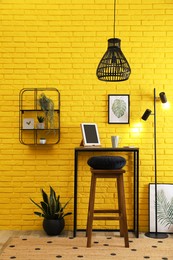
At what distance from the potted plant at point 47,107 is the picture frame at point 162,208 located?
156 cm

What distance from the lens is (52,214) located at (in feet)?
15.5

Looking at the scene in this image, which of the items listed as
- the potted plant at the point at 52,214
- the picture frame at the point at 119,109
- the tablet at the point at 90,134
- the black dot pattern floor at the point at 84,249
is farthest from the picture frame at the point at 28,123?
the black dot pattern floor at the point at 84,249

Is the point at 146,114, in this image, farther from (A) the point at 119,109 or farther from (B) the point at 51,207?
(B) the point at 51,207

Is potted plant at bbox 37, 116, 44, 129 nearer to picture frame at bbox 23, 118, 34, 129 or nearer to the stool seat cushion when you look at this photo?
picture frame at bbox 23, 118, 34, 129

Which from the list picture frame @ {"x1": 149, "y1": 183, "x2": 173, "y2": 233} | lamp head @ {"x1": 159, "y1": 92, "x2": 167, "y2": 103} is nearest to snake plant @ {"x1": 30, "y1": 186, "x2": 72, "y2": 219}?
picture frame @ {"x1": 149, "y1": 183, "x2": 173, "y2": 233}

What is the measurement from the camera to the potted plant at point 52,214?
466 cm

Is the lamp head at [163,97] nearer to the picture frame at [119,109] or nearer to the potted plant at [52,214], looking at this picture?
the picture frame at [119,109]

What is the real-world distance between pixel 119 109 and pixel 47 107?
959 mm

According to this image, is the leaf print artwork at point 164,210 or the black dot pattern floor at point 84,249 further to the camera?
the leaf print artwork at point 164,210

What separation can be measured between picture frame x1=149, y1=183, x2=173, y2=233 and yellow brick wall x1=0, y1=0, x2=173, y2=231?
15cm

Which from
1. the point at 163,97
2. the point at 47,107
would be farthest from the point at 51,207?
the point at 163,97

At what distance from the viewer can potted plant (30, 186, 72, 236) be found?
466 cm

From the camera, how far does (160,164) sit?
4984 mm

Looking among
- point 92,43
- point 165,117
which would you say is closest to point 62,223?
point 165,117
